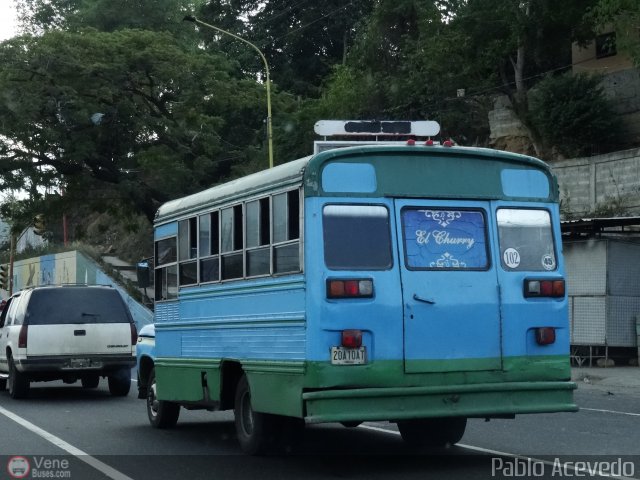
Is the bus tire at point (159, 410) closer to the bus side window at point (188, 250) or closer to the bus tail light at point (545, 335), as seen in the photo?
the bus side window at point (188, 250)

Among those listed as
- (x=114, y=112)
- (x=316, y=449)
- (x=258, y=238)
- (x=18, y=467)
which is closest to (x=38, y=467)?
(x=18, y=467)

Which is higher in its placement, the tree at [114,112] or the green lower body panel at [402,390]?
the tree at [114,112]

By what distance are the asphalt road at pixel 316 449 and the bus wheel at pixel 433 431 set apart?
157 millimetres

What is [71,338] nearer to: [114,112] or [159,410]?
[159,410]

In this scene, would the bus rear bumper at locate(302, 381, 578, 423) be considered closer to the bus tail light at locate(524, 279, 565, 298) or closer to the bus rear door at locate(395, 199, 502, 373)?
the bus rear door at locate(395, 199, 502, 373)

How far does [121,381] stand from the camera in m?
19.4

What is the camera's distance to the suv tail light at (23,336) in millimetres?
18953

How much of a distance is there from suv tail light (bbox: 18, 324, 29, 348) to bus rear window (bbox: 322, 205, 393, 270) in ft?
35.6

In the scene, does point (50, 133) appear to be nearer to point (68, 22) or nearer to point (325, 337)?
point (68, 22)

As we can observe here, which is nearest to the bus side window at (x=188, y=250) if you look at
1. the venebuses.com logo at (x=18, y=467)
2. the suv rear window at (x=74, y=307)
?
the venebuses.com logo at (x=18, y=467)

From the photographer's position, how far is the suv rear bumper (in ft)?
61.8

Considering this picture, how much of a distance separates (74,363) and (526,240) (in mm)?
10809

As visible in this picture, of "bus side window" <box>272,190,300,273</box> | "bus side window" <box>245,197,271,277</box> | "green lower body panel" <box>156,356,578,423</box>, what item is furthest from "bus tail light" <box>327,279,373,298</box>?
"bus side window" <box>245,197,271,277</box>

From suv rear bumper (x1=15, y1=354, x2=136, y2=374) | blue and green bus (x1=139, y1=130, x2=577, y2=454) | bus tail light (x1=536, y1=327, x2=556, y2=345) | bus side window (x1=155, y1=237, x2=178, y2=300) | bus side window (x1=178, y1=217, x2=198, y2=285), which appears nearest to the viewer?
blue and green bus (x1=139, y1=130, x2=577, y2=454)
